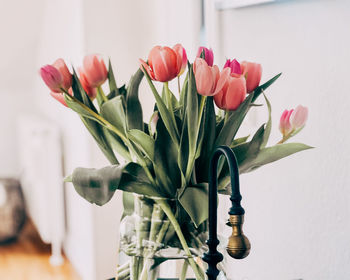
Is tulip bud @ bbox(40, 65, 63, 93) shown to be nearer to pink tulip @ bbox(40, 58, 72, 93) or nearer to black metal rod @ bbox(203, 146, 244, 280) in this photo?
pink tulip @ bbox(40, 58, 72, 93)

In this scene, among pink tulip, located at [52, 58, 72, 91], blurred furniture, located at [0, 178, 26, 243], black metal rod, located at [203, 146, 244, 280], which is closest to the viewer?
black metal rod, located at [203, 146, 244, 280]

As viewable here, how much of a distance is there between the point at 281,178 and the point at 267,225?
5.1 inches

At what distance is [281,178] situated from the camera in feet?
3.39

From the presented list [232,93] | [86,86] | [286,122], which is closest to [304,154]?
[286,122]

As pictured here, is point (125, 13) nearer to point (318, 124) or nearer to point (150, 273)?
point (318, 124)

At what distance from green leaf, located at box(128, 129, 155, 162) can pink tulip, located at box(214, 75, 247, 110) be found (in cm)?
11

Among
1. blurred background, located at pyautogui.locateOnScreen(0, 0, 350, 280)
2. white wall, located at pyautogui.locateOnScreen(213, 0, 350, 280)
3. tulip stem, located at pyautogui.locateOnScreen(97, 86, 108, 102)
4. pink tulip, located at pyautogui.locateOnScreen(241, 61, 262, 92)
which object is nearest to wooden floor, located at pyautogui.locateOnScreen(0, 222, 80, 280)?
blurred background, located at pyautogui.locateOnScreen(0, 0, 350, 280)

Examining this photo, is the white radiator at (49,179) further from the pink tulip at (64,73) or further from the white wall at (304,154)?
the pink tulip at (64,73)

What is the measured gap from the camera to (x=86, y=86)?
713mm

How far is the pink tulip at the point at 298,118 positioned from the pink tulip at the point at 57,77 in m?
0.33

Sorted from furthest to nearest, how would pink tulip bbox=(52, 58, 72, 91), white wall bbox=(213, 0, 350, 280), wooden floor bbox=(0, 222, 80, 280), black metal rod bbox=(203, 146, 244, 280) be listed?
wooden floor bbox=(0, 222, 80, 280), white wall bbox=(213, 0, 350, 280), pink tulip bbox=(52, 58, 72, 91), black metal rod bbox=(203, 146, 244, 280)

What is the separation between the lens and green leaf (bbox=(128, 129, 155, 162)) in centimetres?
65

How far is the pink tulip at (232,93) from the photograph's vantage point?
2.07 feet

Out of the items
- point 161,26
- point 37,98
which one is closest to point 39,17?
point 37,98
